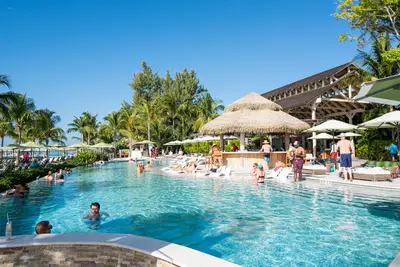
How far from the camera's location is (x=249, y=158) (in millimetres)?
16156

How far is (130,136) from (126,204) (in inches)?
1284

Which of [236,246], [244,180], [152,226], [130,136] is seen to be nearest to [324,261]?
[236,246]

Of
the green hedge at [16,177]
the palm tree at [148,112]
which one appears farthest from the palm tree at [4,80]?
the palm tree at [148,112]

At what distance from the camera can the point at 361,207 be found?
755cm

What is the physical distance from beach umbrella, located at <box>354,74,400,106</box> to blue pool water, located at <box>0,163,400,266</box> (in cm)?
251

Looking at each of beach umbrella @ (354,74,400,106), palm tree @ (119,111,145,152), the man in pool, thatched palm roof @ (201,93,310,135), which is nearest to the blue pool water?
the man in pool

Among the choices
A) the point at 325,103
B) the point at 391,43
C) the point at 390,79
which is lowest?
the point at 390,79

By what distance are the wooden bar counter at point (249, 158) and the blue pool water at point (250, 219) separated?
4489 millimetres

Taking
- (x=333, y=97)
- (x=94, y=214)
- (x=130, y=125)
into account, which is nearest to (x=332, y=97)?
(x=333, y=97)

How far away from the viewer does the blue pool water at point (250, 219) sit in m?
4.96

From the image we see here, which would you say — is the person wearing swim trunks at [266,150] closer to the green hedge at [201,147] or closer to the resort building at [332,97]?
the resort building at [332,97]

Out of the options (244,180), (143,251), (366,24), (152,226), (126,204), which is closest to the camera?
(143,251)

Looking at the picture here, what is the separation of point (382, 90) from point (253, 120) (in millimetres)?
12791

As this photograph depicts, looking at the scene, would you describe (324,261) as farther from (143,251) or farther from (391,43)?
(391,43)
